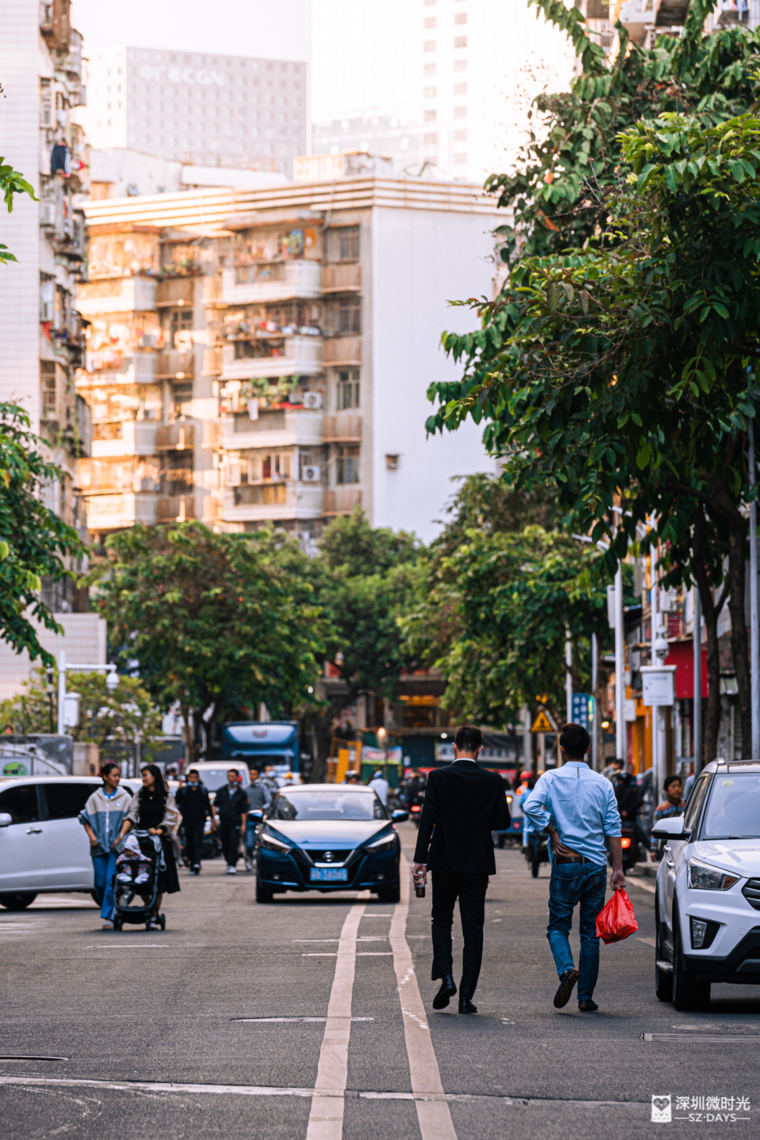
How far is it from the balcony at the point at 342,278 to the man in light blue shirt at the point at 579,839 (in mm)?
81821

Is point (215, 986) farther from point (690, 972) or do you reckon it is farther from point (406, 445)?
point (406, 445)

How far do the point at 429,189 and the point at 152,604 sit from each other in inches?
1451

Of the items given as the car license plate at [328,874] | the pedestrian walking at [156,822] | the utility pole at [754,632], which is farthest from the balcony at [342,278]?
the pedestrian walking at [156,822]

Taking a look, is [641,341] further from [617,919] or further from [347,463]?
[347,463]

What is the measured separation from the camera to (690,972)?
11836 mm

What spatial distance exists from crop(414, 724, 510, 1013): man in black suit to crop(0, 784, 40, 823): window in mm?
12875

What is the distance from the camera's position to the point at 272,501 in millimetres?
93438

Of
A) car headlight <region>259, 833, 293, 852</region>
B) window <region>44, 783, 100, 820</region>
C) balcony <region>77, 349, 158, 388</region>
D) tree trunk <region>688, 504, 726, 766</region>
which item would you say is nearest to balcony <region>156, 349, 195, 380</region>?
balcony <region>77, 349, 158, 388</region>

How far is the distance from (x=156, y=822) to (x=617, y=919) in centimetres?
941

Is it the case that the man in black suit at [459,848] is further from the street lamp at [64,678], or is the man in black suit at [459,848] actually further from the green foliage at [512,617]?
the green foliage at [512,617]

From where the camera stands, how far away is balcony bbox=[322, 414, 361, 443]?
304ft

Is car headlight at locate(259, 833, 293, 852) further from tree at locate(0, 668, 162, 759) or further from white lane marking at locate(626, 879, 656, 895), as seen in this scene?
tree at locate(0, 668, 162, 759)

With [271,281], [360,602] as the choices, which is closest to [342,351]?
[271,281]

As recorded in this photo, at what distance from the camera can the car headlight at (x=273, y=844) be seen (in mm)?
23844
